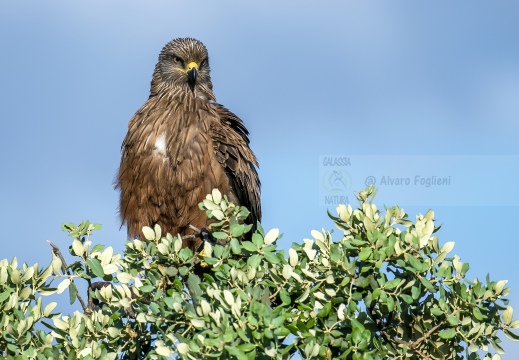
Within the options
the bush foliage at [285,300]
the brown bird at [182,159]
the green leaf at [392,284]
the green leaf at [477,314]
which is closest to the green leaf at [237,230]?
the bush foliage at [285,300]

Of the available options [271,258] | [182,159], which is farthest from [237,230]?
[182,159]

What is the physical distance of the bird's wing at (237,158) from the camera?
6570 mm

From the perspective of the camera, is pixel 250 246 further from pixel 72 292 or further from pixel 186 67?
pixel 186 67

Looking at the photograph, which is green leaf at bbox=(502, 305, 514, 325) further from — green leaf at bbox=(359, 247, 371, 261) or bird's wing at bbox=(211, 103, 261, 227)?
bird's wing at bbox=(211, 103, 261, 227)

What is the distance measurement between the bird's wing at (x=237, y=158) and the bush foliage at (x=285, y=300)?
2465 mm

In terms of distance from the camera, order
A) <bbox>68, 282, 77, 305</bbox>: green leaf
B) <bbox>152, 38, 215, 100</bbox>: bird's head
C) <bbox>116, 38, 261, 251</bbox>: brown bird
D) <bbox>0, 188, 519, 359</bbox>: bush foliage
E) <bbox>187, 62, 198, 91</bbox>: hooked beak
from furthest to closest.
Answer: <bbox>152, 38, 215, 100</bbox>: bird's head → <bbox>187, 62, 198, 91</bbox>: hooked beak → <bbox>116, 38, 261, 251</bbox>: brown bird → <bbox>68, 282, 77, 305</bbox>: green leaf → <bbox>0, 188, 519, 359</bbox>: bush foliage

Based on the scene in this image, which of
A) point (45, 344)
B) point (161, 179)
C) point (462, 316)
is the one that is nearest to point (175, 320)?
point (45, 344)

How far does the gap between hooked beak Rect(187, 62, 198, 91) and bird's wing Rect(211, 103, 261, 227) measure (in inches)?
10.9

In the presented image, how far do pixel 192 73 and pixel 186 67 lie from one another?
0.71 ft

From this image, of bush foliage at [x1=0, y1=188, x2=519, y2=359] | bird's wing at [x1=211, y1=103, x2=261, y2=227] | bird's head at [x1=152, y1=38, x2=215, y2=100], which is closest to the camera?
bush foliage at [x1=0, y1=188, x2=519, y2=359]

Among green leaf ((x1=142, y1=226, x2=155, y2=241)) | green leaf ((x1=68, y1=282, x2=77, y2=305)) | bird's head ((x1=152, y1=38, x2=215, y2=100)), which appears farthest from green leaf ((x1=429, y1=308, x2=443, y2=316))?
bird's head ((x1=152, y1=38, x2=215, y2=100))

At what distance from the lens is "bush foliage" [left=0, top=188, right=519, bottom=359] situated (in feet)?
11.6

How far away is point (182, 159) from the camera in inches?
250

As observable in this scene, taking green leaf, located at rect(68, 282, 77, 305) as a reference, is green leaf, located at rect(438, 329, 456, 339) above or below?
below
